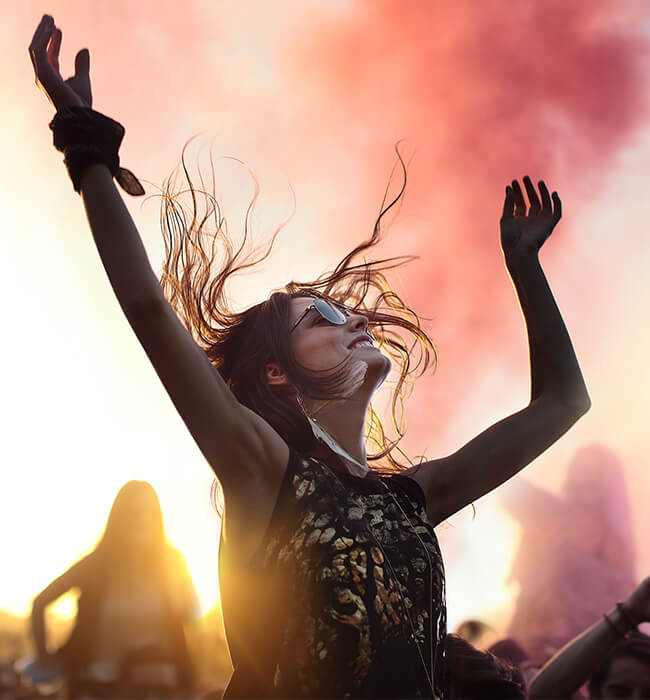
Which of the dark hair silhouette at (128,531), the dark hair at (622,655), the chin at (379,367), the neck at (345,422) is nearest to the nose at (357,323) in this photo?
the chin at (379,367)

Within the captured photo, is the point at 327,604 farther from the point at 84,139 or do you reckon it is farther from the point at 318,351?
the point at 84,139

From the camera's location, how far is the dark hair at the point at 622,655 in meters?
5.05

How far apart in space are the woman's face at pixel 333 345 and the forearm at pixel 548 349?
21.9 inches

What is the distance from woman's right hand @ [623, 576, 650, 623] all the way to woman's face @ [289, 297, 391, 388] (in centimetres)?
186

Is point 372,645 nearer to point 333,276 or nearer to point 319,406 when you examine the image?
point 319,406

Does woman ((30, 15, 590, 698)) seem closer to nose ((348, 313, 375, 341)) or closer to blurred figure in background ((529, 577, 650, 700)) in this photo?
nose ((348, 313, 375, 341))

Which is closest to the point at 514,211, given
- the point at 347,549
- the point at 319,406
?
the point at 319,406

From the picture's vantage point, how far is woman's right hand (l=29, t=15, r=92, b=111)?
2.17m

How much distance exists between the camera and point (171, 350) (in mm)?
1958

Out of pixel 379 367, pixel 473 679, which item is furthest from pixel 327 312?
pixel 473 679

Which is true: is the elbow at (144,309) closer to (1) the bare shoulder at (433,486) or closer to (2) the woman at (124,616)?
(1) the bare shoulder at (433,486)

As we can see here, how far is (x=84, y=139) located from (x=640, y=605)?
3.06m

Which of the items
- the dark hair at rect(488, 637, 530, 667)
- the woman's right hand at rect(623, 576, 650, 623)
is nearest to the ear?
the woman's right hand at rect(623, 576, 650, 623)

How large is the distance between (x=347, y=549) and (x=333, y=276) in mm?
1488
